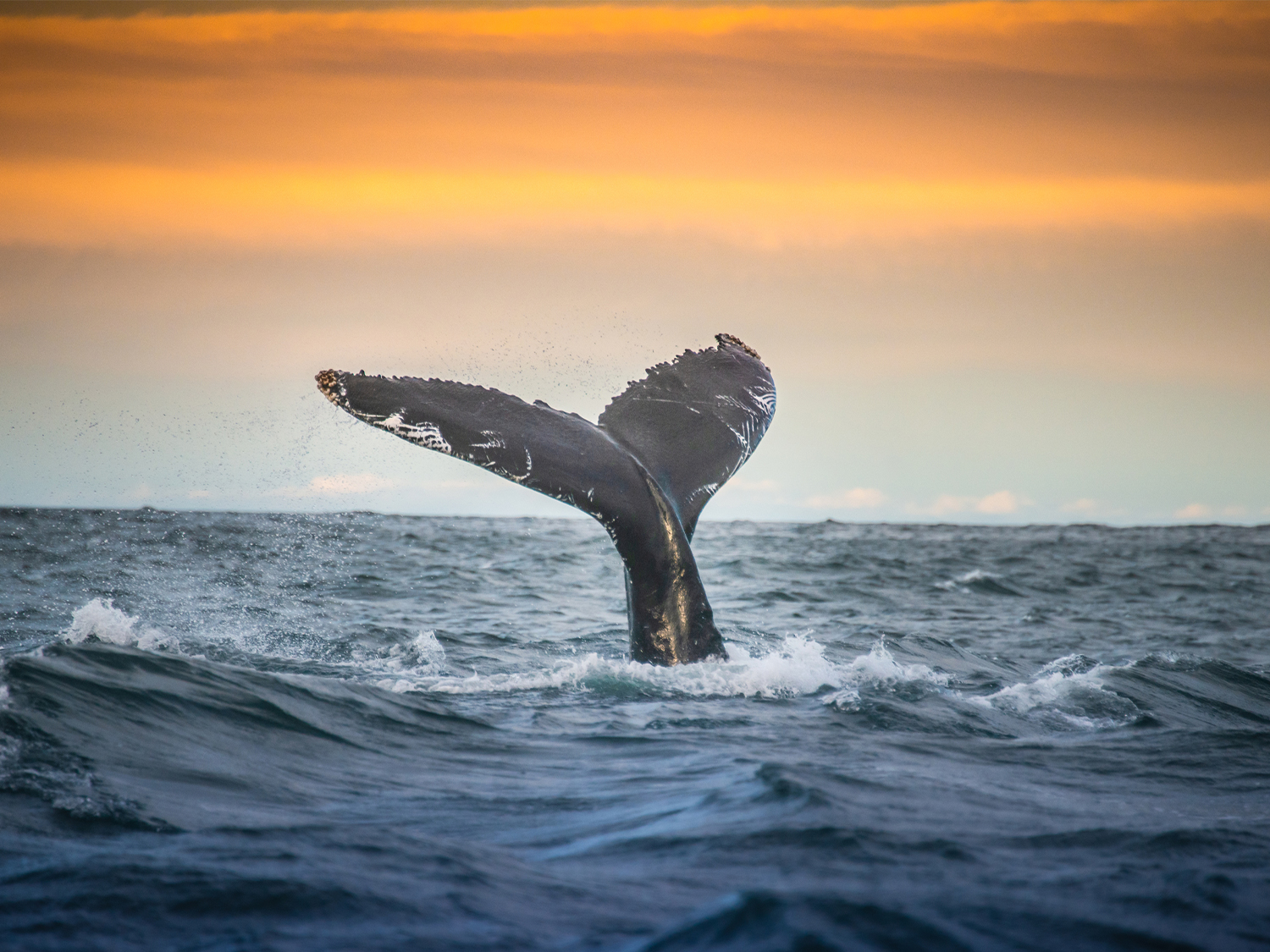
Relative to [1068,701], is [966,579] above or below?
above

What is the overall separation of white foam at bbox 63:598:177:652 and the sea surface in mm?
41

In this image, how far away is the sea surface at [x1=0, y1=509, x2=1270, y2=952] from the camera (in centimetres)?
338

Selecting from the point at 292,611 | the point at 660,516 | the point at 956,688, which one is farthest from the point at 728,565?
the point at 660,516

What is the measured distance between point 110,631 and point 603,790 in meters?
4.73

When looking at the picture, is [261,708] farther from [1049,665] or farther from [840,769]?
[1049,665]

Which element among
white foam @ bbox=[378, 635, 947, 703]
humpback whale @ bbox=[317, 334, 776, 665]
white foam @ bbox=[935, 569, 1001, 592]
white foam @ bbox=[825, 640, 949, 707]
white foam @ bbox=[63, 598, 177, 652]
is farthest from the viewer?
white foam @ bbox=[935, 569, 1001, 592]

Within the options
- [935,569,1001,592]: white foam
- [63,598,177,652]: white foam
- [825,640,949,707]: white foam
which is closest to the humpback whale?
[825,640,949,707]: white foam

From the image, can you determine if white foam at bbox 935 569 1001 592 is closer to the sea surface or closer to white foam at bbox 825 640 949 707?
the sea surface

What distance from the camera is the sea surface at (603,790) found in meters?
3.38

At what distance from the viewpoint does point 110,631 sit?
26.1 ft

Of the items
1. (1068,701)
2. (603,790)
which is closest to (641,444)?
(603,790)

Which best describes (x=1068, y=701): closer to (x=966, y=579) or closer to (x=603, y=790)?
(x=603, y=790)

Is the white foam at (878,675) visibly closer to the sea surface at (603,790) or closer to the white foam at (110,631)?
the sea surface at (603,790)

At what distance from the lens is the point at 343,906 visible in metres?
3.43
